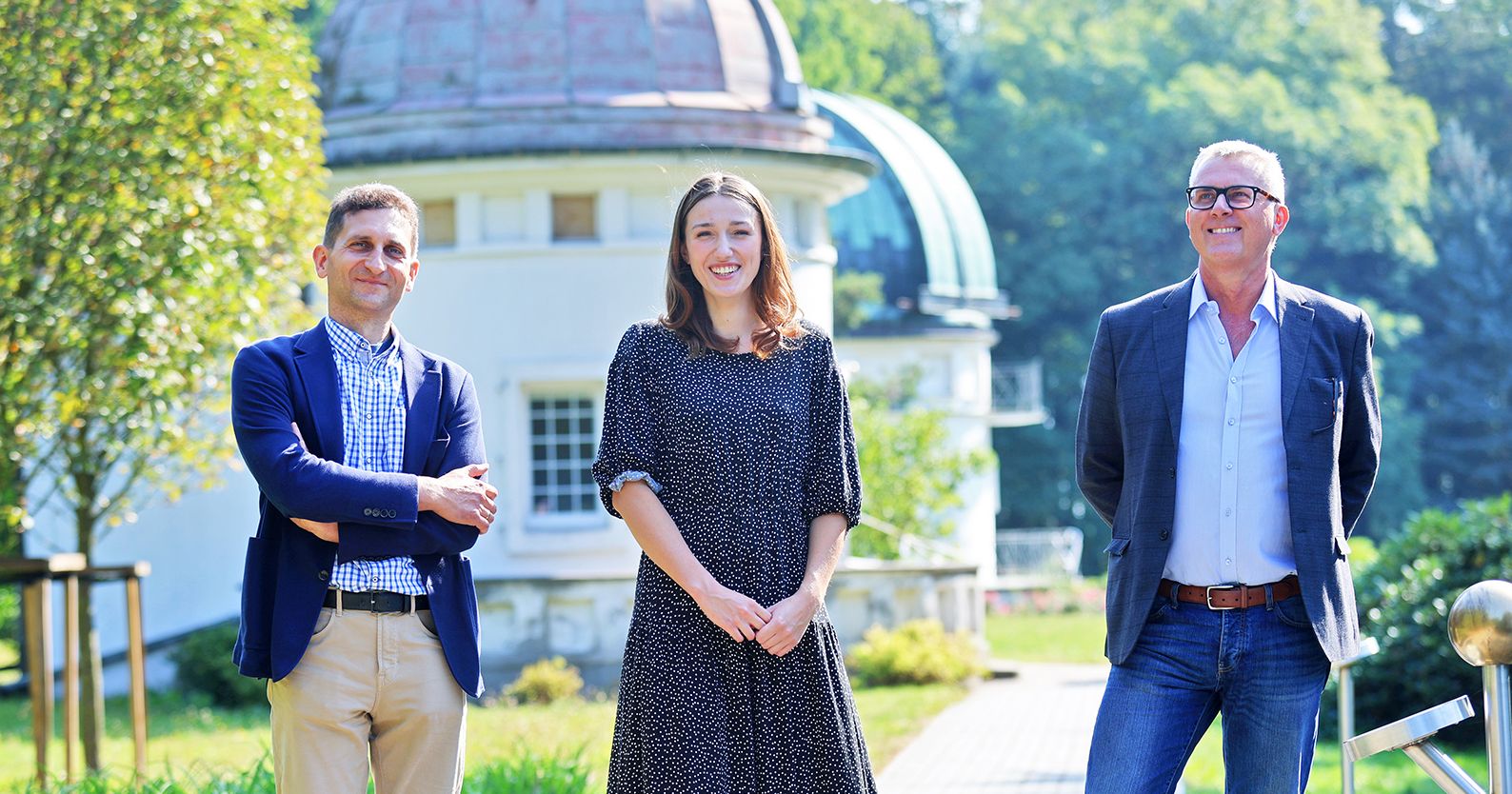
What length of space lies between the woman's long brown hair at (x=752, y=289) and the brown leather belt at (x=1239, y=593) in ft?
4.30

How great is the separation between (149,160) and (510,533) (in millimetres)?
8923

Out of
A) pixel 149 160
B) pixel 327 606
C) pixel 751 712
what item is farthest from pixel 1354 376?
pixel 149 160

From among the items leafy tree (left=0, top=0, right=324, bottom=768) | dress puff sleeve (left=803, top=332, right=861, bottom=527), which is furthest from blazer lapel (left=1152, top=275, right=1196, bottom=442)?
leafy tree (left=0, top=0, right=324, bottom=768)

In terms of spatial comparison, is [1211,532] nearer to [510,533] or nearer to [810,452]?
[810,452]

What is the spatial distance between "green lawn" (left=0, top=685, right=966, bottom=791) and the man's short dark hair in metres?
6.04

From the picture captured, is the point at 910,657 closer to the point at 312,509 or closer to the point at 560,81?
the point at 560,81

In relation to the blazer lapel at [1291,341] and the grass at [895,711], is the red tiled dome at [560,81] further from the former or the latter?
the blazer lapel at [1291,341]

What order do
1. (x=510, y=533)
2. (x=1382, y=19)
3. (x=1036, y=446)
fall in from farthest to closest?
(x=1382, y=19), (x=1036, y=446), (x=510, y=533)

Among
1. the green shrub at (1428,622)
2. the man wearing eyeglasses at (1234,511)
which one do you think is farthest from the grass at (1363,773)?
the man wearing eyeglasses at (1234,511)

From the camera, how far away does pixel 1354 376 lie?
532 centimetres

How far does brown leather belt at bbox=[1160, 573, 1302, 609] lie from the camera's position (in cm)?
516

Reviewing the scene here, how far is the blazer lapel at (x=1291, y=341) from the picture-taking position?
5195 mm

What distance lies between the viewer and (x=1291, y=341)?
5.24m

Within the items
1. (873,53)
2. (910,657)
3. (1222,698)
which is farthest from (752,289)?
(873,53)
